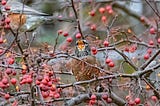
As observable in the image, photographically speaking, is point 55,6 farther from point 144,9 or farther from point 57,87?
point 57,87

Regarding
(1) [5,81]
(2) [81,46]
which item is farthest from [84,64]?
(1) [5,81]

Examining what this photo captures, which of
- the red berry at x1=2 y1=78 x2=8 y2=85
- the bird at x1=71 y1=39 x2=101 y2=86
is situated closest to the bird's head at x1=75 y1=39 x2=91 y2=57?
the bird at x1=71 y1=39 x2=101 y2=86

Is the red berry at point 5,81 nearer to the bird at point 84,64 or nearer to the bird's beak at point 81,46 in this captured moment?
the bird at point 84,64

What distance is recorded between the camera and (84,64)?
4.57m

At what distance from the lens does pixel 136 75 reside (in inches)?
160

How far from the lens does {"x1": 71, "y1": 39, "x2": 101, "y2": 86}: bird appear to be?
4594 mm

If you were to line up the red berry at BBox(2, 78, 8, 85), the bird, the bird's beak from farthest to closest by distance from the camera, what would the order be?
the bird's beak
the bird
the red berry at BBox(2, 78, 8, 85)

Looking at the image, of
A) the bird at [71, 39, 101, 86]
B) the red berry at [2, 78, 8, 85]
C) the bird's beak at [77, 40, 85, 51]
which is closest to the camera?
the red berry at [2, 78, 8, 85]

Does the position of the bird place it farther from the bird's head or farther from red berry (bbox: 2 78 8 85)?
red berry (bbox: 2 78 8 85)

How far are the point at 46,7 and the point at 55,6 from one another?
0.50m

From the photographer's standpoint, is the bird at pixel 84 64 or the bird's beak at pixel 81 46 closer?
the bird at pixel 84 64

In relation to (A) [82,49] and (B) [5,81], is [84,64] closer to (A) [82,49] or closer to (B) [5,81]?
(A) [82,49]

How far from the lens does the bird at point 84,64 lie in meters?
4.59

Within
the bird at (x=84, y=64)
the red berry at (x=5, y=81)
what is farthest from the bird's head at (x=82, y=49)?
the red berry at (x=5, y=81)
